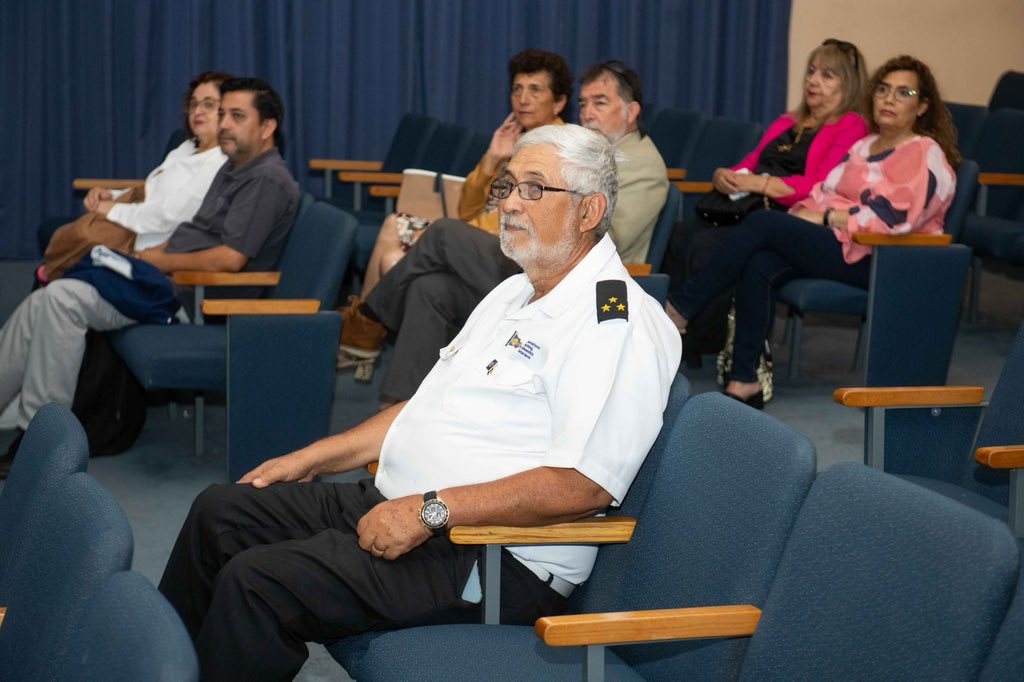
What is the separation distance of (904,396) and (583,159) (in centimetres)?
83

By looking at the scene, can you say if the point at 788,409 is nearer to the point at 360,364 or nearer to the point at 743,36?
the point at 360,364

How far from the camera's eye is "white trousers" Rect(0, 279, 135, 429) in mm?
3525

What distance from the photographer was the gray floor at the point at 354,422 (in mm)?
3158

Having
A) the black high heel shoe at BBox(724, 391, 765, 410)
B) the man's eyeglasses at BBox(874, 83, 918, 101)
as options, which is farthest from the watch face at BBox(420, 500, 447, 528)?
the man's eyeglasses at BBox(874, 83, 918, 101)

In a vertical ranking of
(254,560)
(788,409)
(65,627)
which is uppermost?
(65,627)

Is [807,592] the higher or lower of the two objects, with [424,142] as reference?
lower

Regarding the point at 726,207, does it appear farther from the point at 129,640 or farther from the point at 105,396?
the point at 129,640

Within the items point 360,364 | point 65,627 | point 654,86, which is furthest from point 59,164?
point 65,627

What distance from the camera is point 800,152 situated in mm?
4523

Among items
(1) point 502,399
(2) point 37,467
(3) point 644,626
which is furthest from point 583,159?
Result: (2) point 37,467

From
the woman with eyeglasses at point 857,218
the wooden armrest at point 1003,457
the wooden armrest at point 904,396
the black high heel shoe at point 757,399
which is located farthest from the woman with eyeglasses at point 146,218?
the wooden armrest at point 1003,457

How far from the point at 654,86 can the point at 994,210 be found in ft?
8.18

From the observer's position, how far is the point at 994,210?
214 inches

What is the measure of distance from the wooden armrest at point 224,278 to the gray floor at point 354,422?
20.3 inches
